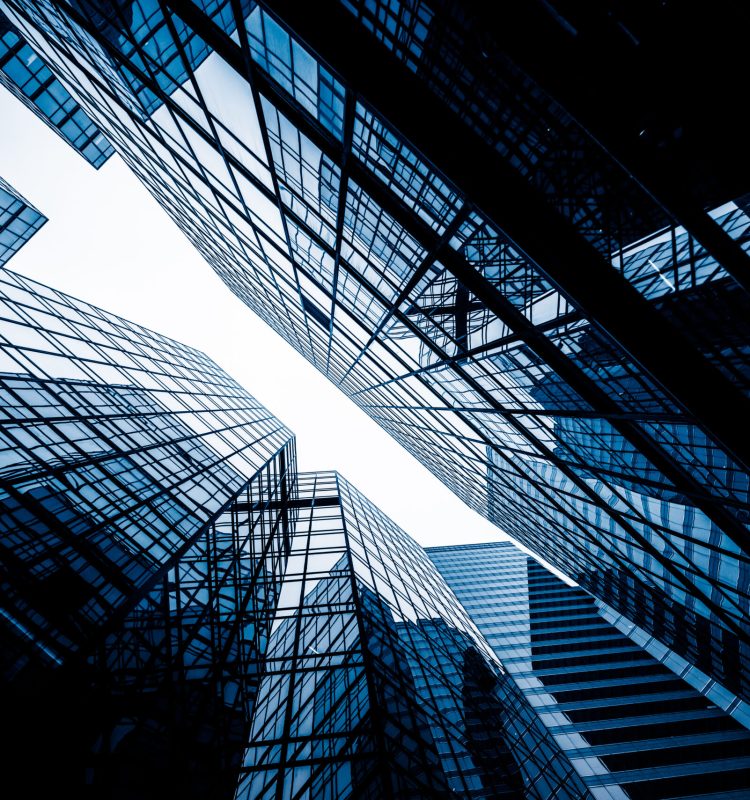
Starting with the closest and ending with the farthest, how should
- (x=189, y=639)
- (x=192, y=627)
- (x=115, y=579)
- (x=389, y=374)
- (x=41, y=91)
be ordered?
1. (x=115, y=579)
2. (x=189, y=639)
3. (x=192, y=627)
4. (x=389, y=374)
5. (x=41, y=91)

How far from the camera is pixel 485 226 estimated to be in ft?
20.1

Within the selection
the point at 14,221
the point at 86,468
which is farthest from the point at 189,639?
the point at 14,221

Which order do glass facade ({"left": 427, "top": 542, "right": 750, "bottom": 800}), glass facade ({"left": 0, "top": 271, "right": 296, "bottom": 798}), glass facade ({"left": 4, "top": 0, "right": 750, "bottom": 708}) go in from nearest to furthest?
glass facade ({"left": 4, "top": 0, "right": 750, "bottom": 708})
glass facade ({"left": 0, "top": 271, "right": 296, "bottom": 798})
glass facade ({"left": 427, "top": 542, "right": 750, "bottom": 800})

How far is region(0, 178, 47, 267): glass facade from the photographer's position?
118ft

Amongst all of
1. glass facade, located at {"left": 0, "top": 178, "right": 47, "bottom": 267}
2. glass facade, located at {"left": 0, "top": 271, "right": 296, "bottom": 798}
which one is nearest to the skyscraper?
glass facade, located at {"left": 0, "top": 271, "right": 296, "bottom": 798}

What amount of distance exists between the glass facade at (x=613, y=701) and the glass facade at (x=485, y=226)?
30040 millimetres

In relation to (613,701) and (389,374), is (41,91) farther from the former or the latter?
(613,701)

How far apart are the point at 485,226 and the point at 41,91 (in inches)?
1671

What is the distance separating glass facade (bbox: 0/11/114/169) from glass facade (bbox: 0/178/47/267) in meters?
7.26

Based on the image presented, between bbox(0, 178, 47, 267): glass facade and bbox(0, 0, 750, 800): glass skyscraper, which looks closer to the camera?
bbox(0, 0, 750, 800): glass skyscraper

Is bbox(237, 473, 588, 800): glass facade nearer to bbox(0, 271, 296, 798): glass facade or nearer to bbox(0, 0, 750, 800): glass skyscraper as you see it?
bbox(0, 0, 750, 800): glass skyscraper

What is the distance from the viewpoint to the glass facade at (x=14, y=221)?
3597cm

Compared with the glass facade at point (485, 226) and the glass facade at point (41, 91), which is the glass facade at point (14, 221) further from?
the glass facade at point (485, 226)

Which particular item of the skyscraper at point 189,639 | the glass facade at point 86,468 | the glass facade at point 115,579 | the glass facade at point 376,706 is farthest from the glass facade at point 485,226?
the glass facade at point 115,579
